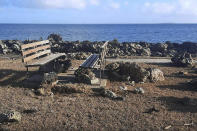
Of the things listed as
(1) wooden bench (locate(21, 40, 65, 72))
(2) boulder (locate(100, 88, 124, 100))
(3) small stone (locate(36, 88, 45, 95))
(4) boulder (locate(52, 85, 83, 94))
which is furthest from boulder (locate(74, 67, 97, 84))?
(3) small stone (locate(36, 88, 45, 95))

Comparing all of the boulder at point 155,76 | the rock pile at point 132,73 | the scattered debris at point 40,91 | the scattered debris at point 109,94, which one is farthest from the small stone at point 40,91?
the boulder at point 155,76

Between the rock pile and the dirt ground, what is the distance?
0.63m

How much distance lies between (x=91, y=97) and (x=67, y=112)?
5.21 ft

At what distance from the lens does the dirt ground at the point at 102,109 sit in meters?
6.68

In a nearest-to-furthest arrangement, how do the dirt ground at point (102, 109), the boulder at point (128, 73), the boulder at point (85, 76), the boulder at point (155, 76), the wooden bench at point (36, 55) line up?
the dirt ground at point (102, 109) → the boulder at point (85, 76) → the wooden bench at point (36, 55) → the boulder at point (128, 73) → the boulder at point (155, 76)

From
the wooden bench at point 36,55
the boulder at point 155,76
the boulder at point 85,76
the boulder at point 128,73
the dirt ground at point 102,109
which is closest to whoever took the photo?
the dirt ground at point 102,109

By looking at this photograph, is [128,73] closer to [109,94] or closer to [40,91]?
[109,94]

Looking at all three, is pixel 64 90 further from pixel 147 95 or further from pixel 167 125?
pixel 167 125

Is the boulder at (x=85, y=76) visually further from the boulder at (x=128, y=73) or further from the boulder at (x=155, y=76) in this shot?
the boulder at (x=155, y=76)

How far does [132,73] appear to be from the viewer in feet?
37.6

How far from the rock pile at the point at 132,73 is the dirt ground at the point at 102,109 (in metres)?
0.63

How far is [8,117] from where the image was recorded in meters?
6.76

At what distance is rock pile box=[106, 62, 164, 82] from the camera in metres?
11.3

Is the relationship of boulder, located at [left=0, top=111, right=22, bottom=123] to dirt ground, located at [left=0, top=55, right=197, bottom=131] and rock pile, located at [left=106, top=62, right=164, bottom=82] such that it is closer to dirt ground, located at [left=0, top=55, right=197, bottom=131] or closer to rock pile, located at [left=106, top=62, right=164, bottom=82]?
dirt ground, located at [left=0, top=55, right=197, bottom=131]
